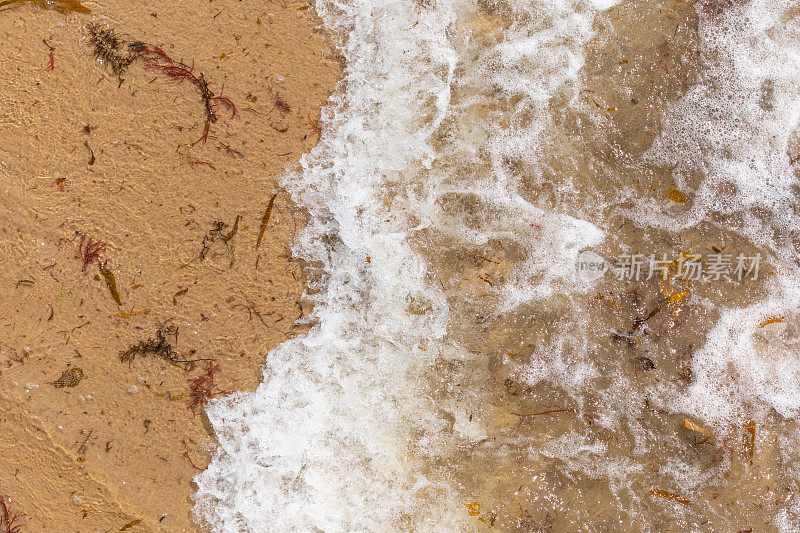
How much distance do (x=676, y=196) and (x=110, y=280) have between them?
191 inches

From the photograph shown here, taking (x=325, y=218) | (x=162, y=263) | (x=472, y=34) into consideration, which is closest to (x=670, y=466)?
(x=325, y=218)

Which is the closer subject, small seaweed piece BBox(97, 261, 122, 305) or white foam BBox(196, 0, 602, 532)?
small seaweed piece BBox(97, 261, 122, 305)

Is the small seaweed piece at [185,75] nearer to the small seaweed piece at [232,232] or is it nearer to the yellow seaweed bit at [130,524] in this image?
the small seaweed piece at [232,232]

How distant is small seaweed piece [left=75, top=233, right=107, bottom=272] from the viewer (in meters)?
3.46

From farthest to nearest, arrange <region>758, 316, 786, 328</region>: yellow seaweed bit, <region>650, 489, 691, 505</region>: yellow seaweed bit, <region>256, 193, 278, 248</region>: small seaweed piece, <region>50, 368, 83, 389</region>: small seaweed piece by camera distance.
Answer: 1. <region>758, 316, 786, 328</region>: yellow seaweed bit
2. <region>650, 489, 691, 505</region>: yellow seaweed bit
3. <region>256, 193, 278, 248</region>: small seaweed piece
4. <region>50, 368, 83, 389</region>: small seaweed piece

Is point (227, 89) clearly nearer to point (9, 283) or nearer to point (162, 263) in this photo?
point (162, 263)

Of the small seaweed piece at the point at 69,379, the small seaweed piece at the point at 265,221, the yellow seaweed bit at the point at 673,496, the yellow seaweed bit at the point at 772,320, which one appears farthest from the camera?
the yellow seaweed bit at the point at 772,320

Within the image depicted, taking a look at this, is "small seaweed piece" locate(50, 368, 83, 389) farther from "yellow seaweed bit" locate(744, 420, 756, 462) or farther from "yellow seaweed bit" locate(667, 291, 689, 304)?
"yellow seaweed bit" locate(744, 420, 756, 462)

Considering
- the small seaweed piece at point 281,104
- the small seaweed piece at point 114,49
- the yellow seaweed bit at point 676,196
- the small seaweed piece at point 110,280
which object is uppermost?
the small seaweed piece at point 114,49

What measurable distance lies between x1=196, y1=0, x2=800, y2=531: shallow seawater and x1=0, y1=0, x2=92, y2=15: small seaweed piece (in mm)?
1972

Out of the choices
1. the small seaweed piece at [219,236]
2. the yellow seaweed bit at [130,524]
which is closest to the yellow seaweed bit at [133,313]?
the small seaweed piece at [219,236]

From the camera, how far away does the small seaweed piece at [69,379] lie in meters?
3.45

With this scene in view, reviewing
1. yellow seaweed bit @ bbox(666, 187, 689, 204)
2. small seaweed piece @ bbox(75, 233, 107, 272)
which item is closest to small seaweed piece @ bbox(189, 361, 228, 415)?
small seaweed piece @ bbox(75, 233, 107, 272)

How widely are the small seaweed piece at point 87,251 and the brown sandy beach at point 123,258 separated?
0.06 ft
